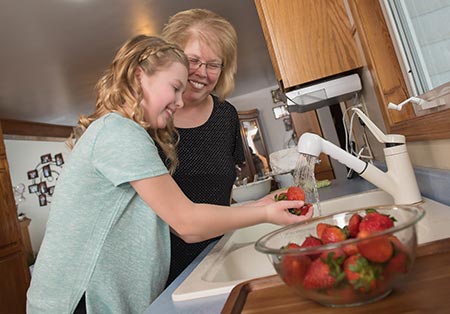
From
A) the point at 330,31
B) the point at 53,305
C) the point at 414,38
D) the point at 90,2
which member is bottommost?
the point at 53,305

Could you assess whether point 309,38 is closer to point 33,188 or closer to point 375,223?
point 375,223

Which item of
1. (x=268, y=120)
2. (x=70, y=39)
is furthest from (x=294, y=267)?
(x=268, y=120)

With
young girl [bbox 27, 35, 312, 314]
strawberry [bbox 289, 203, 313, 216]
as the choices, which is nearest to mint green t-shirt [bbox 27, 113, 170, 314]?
young girl [bbox 27, 35, 312, 314]

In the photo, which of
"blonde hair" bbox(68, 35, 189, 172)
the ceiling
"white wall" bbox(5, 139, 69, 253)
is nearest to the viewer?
"blonde hair" bbox(68, 35, 189, 172)

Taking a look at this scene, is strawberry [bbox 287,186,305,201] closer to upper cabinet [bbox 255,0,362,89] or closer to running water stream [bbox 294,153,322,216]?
running water stream [bbox 294,153,322,216]

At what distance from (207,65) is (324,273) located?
1.05 metres

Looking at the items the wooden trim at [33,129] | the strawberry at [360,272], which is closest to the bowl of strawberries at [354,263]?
the strawberry at [360,272]

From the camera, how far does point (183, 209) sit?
867mm

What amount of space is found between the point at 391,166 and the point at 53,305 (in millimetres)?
847

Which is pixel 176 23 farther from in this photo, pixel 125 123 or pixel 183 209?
pixel 183 209

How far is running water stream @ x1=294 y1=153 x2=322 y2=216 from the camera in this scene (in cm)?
102

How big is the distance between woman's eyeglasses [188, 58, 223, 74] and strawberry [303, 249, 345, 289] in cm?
102

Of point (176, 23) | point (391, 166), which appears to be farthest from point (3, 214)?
point (391, 166)

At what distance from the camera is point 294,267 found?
495 millimetres
